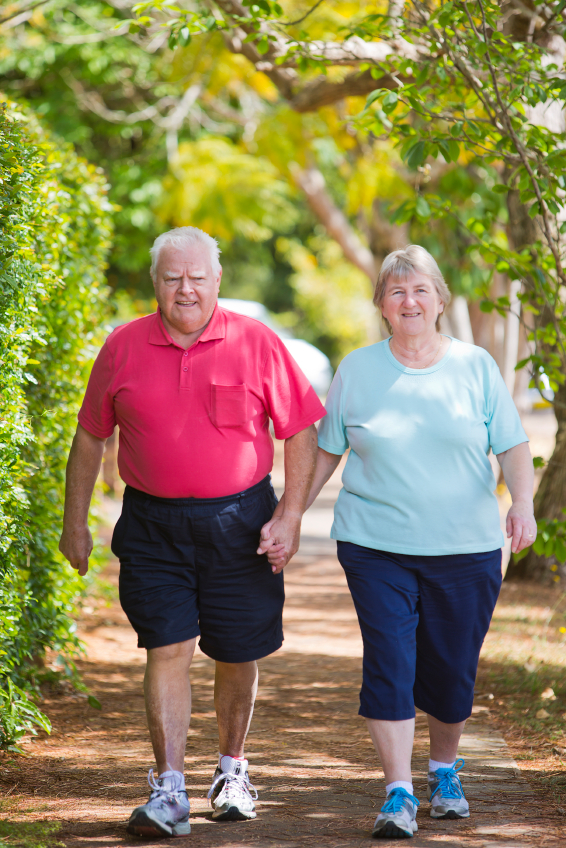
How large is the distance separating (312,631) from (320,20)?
246 inches

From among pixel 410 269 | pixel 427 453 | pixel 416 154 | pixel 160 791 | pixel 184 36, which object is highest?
pixel 184 36

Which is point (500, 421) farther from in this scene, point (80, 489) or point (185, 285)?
point (80, 489)

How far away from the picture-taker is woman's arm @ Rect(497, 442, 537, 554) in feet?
10.3

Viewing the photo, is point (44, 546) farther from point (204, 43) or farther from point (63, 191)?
point (204, 43)

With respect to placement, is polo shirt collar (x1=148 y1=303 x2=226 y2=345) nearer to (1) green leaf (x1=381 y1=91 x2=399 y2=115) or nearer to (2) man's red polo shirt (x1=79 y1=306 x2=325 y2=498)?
(2) man's red polo shirt (x1=79 y1=306 x2=325 y2=498)

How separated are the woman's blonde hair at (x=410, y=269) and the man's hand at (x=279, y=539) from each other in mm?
A: 857

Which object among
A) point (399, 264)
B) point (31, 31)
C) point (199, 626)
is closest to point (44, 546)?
point (199, 626)

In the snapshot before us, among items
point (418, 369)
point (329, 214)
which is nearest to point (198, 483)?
point (418, 369)

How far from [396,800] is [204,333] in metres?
1.68

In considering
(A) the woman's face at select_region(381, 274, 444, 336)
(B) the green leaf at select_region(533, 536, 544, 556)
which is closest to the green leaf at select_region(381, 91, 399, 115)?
(A) the woman's face at select_region(381, 274, 444, 336)

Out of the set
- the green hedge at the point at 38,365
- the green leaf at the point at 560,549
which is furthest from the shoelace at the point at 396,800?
the green leaf at the point at 560,549

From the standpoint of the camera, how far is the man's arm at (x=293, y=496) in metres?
3.31

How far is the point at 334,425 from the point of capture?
3.43 m

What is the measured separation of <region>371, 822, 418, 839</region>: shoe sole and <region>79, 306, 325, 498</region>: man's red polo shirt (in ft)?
3.92
